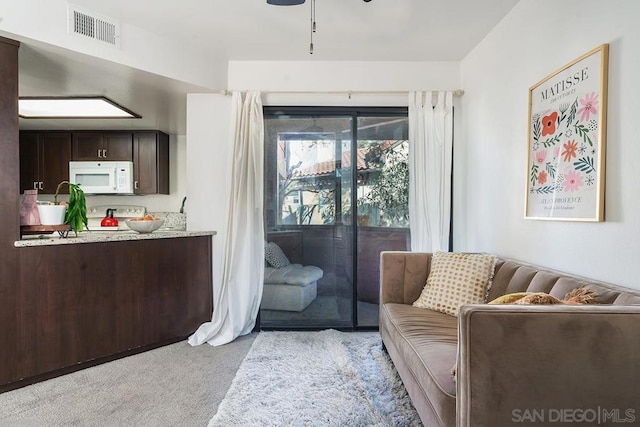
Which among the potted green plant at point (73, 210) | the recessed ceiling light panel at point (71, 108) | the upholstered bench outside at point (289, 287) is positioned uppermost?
the recessed ceiling light panel at point (71, 108)

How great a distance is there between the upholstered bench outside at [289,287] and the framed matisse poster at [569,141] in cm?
200

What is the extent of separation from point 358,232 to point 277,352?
132cm

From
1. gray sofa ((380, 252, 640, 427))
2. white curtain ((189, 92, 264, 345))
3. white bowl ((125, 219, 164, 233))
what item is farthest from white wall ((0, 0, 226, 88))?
gray sofa ((380, 252, 640, 427))

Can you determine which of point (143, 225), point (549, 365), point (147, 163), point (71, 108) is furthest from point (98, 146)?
point (549, 365)

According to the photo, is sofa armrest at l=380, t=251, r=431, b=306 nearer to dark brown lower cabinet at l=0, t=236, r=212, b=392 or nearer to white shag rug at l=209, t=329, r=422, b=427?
white shag rug at l=209, t=329, r=422, b=427

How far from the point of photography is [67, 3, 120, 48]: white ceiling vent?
2.42 m

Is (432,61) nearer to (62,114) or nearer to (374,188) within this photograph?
(374,188)

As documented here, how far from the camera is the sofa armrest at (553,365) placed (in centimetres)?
115

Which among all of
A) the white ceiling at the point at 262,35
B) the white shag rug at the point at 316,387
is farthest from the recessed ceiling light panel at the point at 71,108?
the white shag rug at the point at 316,387

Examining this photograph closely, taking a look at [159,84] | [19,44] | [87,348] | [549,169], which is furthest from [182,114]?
[549,169]

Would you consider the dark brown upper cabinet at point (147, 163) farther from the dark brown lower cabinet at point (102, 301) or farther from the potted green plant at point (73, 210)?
the potted green plant at point (73, 210)

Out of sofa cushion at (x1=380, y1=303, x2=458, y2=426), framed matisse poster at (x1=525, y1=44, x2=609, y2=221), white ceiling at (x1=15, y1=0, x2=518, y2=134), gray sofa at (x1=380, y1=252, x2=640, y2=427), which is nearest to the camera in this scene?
gray sofa at (x1=380, y1=252, x2=640, y2=427)

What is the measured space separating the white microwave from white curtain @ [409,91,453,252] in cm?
348

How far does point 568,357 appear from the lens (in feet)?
3.78
